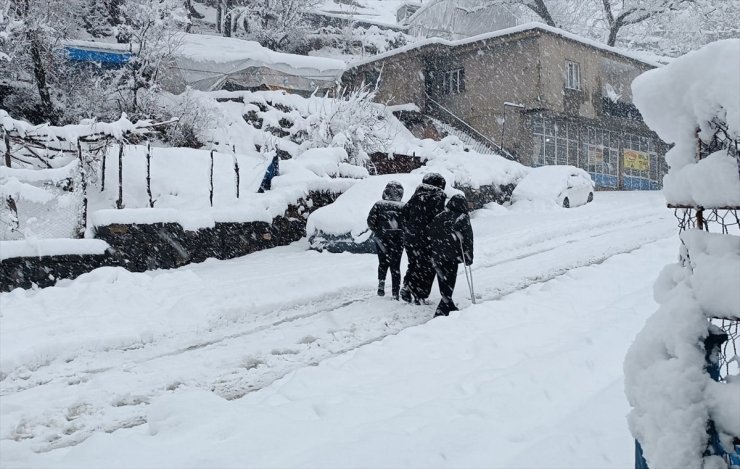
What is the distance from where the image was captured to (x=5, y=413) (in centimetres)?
479

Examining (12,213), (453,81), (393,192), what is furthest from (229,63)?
(393,192)

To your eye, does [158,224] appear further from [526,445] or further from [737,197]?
[737,197]

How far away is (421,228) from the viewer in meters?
8.16

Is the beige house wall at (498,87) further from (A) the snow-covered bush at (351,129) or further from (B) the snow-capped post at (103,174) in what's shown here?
(B) the snow-capped post at (103,174)

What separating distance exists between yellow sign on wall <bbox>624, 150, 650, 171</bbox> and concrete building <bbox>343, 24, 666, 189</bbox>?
0.34ft

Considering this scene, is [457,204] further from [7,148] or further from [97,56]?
[97,56]

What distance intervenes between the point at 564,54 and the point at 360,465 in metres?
28.0

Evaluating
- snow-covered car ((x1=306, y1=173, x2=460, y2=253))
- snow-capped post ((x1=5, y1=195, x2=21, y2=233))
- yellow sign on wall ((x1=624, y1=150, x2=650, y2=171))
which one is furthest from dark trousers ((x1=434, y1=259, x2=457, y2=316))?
yellow sign on wall ((x1=624, y1=150, x2=650, y2=171))

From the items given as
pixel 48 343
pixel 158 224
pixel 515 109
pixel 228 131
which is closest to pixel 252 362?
pixel 48 343

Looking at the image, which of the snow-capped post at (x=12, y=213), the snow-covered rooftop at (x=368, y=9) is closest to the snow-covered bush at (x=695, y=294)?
the snow-capped post at (x=12, y=213)

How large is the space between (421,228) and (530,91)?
21066 mm

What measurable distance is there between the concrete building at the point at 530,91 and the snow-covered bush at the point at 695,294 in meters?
25.6

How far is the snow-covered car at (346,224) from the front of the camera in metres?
12.0

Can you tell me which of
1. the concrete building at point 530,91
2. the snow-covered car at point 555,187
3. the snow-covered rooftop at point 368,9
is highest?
the snow-covered rooftop at point 368,9
